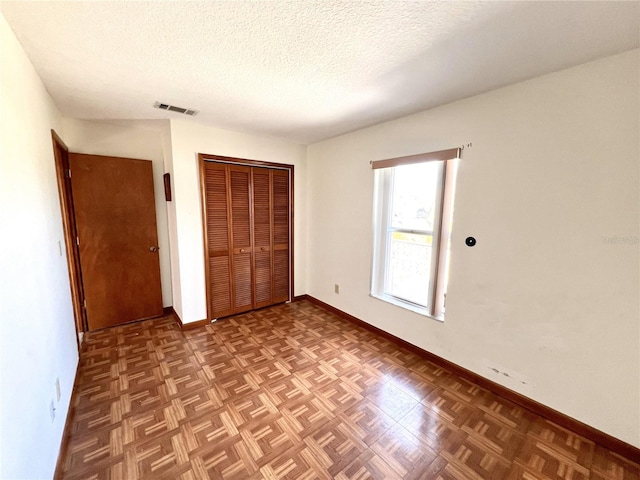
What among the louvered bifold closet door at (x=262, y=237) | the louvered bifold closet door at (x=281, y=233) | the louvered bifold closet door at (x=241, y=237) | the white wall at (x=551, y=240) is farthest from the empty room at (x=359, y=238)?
the louvered bifold closet door at (x=281, y=233)

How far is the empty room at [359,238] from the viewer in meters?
1.24

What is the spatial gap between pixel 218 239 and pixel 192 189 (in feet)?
2.06

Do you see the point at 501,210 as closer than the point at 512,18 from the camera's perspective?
No

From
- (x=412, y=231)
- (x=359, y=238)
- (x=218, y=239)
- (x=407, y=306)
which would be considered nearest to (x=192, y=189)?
(x=218, y=239)

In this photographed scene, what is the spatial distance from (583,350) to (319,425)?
1.72 meters

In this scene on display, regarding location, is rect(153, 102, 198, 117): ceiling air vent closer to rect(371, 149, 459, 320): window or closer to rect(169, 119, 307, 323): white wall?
rect(169, 119, 307, 323): white wall

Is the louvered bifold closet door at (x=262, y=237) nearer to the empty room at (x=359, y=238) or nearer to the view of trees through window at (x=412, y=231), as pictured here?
the empty room at (x=359, y=238)

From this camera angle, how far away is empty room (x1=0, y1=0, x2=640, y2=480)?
4.06 ft

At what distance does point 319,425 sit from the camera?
5.58 ft

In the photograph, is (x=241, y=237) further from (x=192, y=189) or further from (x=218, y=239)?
(x=192, y=189)

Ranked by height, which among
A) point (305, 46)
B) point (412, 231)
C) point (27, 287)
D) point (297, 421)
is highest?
point (305, 46)

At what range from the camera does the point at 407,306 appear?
2.64m

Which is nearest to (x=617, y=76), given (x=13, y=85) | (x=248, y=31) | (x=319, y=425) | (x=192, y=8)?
(x=248, y=31)

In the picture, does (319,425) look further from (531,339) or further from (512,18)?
(512,18)
